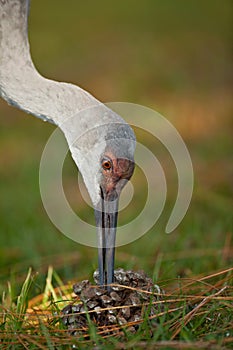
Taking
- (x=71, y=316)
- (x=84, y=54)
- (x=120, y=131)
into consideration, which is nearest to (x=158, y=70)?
(x=84, y=54)

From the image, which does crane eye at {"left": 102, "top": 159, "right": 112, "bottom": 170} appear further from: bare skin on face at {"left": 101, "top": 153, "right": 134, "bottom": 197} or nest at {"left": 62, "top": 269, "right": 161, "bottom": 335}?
nest at {"left": 62, "top": 269, "right": 161, "bottom": 335}

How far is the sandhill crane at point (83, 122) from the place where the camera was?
3.84m

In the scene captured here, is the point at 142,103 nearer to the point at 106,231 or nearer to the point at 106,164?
the point at 106,164

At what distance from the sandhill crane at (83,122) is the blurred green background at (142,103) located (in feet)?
1.24

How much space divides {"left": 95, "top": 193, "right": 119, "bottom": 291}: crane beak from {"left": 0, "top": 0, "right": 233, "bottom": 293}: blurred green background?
0.77 feet

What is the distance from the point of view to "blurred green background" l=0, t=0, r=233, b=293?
5.21 m

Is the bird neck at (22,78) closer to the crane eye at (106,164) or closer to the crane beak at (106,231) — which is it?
the crane eye at (106,164)

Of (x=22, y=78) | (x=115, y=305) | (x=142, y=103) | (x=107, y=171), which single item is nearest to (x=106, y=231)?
(x=107, y=171)

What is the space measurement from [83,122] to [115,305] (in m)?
1.33

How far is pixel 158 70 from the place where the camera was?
1301 centimetres

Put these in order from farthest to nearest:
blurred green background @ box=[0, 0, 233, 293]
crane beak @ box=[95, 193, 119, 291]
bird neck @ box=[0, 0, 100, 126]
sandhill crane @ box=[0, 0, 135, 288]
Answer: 1. blurred green background @ box=[0, 0, 233, 293]
2. bird neck @ box=[0, 0, 100, 126]
3. sandhill crane @ box=[0, 0, 135, 288]
4. crane beak @ box=[95, 193, 119, 291]

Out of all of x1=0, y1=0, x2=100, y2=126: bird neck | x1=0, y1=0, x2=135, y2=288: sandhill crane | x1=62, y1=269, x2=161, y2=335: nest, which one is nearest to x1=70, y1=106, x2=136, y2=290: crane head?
x1=0, y1=0, x2=135, y2=288: sandhill crane

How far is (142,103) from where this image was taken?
35.0 ft

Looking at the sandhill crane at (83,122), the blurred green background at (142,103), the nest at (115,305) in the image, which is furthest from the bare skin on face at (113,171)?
the nest at (115,305)
